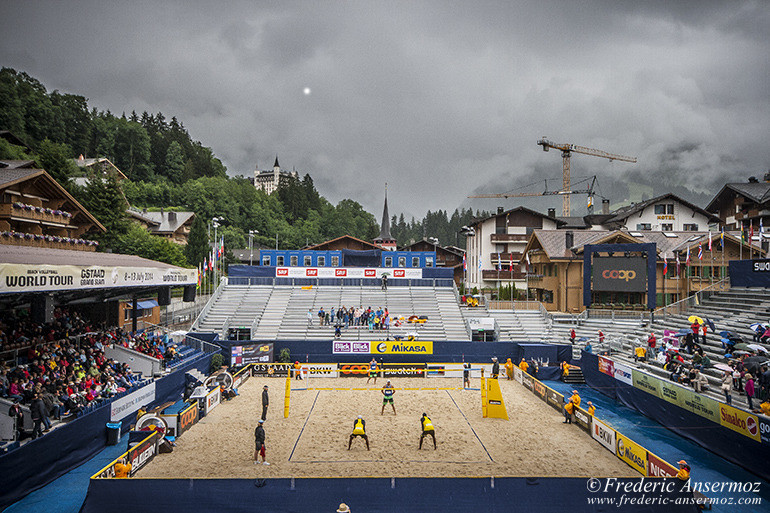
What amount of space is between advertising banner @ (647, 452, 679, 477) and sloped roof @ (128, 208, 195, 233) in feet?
259

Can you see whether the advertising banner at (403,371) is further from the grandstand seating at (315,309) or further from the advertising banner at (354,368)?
the grandstand seating at (315,309)

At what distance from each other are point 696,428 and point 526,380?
1016 centimetres

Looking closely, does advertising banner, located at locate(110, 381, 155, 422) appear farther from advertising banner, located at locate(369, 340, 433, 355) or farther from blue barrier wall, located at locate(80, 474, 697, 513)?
advertising banner, located at locate(369, 340, 433, 355)

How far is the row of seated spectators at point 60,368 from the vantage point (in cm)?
1571

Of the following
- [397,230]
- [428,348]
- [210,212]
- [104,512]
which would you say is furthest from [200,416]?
[397,230]

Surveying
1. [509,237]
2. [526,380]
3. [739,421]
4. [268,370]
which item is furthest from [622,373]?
[509,237]

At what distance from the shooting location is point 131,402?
20.2m

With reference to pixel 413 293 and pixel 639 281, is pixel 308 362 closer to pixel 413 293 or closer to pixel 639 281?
pixel 413 293

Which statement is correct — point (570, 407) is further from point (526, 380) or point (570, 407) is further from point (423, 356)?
point (423, 356)

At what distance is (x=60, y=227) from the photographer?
29469mm

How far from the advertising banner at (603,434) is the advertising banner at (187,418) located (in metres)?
16.8

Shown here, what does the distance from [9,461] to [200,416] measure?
337 inches

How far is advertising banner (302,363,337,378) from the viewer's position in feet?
94.4

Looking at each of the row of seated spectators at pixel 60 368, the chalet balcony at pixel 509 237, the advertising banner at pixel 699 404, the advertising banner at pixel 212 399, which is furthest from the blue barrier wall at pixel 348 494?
the chalet balcony at pixel 509 237
